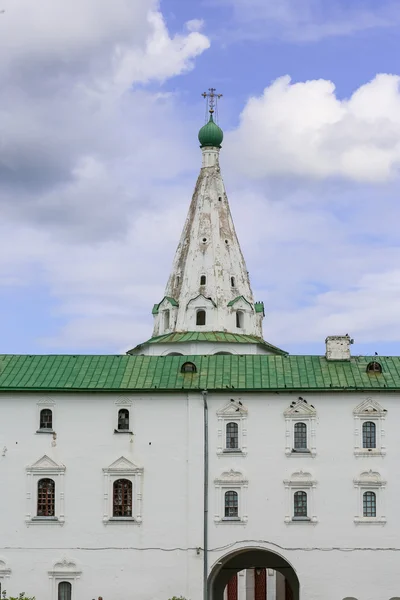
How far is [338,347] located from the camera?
59.1 meters

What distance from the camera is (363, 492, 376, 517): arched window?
55.4m

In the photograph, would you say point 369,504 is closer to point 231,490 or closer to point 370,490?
point 370,490

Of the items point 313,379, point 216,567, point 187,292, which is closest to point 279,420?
point 313,379

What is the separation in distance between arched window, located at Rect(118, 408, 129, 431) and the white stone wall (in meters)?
0.31

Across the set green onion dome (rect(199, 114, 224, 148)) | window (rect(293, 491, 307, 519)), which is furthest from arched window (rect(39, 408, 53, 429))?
green onion dome (rect(199, 114, 224, 148))

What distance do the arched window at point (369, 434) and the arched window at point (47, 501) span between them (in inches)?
592

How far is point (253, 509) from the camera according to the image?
55.8 meters

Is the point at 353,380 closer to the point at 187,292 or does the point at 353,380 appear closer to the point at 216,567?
the point at 216,567

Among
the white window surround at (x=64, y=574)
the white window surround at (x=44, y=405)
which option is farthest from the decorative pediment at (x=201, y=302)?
the white window surround at (x=64, y=574)

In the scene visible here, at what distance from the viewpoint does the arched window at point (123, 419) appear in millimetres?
56737

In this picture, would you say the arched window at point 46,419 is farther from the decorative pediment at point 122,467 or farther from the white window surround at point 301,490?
the white window surround at point 301,490

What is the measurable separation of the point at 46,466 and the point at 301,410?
12.5 metres

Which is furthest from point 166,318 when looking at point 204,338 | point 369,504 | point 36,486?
point 369,504

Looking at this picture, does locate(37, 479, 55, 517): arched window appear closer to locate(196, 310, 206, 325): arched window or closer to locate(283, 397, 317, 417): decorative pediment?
locate(283, 397, 317, 417): decorative pediment
